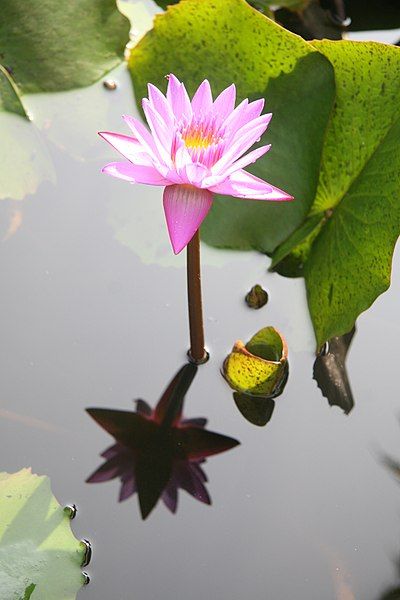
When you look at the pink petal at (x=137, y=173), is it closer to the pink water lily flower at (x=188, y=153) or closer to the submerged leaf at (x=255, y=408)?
the pink water lily flower at (x=188, y=153)

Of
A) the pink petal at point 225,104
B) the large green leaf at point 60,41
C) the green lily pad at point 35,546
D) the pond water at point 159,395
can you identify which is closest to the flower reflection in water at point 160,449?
the pond water at point 159,395

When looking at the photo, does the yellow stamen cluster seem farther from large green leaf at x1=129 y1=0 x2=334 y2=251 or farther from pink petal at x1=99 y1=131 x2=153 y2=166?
large green leaf at x1=129 y1=0 x2=334 y2=251

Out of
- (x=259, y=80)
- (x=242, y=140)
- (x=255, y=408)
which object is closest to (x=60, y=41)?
(x=259, y=80)

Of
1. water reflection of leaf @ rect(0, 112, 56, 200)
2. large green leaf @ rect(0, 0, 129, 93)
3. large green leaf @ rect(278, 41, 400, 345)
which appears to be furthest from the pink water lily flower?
large green leaf @ rect(0, 0, 129, 93)

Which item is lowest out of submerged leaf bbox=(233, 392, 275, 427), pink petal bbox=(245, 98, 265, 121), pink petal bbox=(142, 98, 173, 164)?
submerged leaf bbox=(233, 392, 275, 427)

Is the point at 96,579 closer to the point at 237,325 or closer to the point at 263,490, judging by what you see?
the point at 263,490

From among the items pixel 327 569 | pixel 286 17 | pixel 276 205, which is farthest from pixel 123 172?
pixel 286 17
